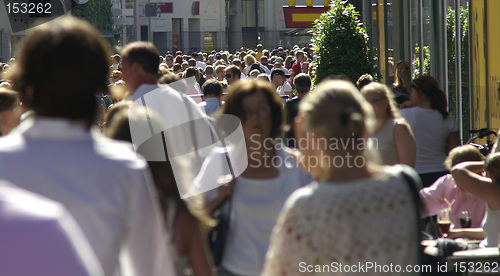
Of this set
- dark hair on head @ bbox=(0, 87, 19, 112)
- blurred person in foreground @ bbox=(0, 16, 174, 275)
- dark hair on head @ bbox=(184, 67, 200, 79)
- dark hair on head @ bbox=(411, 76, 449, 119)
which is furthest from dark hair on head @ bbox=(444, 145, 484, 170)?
dark hair on head @ bbox=(184, 67, 200, 79)

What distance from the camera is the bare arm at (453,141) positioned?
24.5 ft

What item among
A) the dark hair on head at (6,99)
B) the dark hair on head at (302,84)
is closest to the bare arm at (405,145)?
the dark hair on head at (6,99)

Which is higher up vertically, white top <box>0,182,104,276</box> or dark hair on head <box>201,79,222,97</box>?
dark hair on head <box>201,79,222,97</box>

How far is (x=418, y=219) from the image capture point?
2.93 metres

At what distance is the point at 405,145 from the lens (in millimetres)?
6434

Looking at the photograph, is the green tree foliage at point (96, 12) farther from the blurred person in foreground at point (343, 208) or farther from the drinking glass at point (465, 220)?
the blurred person in foreground at point (343, 208)

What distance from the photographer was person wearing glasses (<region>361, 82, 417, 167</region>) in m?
6.44

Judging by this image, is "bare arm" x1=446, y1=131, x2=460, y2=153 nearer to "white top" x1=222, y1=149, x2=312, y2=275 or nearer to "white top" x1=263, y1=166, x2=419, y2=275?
"white top" x1=222, y1=149, x2=312, y2=275

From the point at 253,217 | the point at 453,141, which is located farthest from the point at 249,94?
the point at 453,141

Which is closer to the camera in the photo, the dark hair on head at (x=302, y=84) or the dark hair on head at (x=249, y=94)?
the dark hair on head at (x=249, y=94)

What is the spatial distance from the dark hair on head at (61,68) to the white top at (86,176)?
5 cm

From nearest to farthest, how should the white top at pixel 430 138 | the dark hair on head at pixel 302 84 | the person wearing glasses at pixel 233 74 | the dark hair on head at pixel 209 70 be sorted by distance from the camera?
the white top at pixel 430 138 → the dark hair on head at pixel 302 84 → the person wearing glasses at pixel 233 74 → the dark hair on head at pixel 209 70

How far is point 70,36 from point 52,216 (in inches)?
49.9

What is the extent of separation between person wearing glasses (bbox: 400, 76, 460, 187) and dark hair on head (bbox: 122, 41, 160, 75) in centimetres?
275
